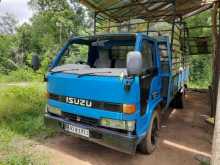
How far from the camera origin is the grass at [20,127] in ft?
13.3

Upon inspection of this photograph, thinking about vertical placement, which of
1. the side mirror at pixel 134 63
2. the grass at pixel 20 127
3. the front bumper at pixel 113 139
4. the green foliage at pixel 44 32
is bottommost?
the grass at pixel 20 127

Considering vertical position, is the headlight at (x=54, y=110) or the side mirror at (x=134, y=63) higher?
the side mirror at (x=134, y=63)

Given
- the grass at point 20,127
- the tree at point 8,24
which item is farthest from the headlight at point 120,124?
the tree at point 8,24

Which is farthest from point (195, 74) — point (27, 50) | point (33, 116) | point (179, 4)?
point (27, 50)

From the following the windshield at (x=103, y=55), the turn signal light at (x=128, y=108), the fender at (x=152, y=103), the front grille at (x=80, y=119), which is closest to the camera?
the turn signal light at (x=128, y=108)

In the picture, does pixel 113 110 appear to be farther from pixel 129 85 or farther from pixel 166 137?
pixel 166 137

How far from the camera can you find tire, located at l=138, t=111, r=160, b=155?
4.27 m

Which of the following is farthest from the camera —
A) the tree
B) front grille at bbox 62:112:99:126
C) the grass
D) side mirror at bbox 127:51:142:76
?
the tree

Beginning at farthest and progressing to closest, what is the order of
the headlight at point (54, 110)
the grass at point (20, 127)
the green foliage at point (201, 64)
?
1. the green foliage at point (201, 64)
2. the headlight at point (54, 110)
3. the grass at point (20, 127)

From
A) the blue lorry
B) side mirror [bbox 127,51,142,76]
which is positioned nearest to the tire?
the blue lorry

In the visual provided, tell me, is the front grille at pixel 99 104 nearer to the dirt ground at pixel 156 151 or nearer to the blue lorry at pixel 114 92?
the blue lorry at pixel 114 92

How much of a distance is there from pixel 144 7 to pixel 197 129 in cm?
406

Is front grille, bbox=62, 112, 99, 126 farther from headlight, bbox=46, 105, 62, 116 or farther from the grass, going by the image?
the grass

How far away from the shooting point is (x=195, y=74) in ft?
53.7
